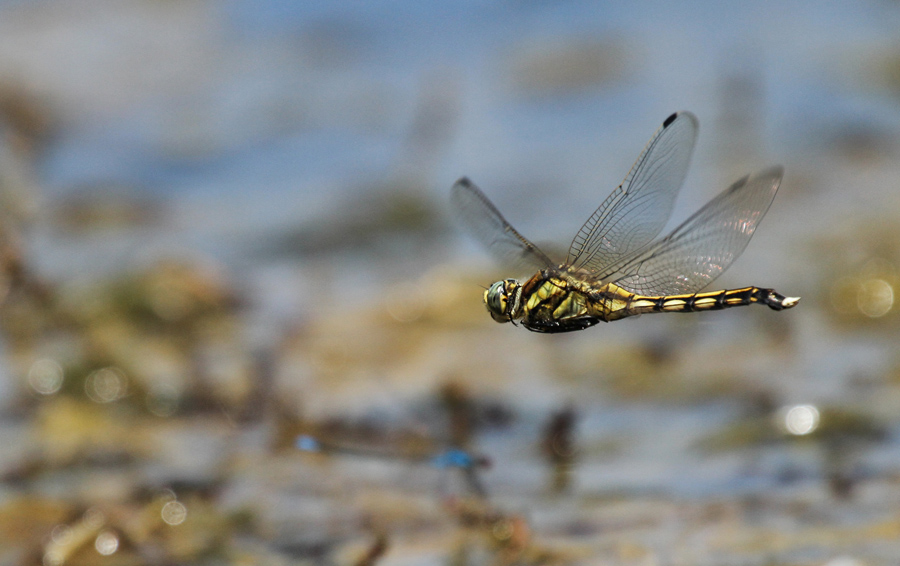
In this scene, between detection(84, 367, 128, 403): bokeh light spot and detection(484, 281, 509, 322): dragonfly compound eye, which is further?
detection(84, 367, 128, 403): bokeh light spot

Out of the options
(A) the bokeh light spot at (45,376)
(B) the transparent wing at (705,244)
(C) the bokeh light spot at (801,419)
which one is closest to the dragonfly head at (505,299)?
(B) the transparent wing at (705,244)

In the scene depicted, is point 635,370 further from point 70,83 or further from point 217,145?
point 70,83

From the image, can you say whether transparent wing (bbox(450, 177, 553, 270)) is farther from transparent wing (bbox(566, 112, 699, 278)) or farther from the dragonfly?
transparent wing (bbox(566, 112, 699, 278))

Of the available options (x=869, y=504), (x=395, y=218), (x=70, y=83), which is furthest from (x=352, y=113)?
(x=869, y=504)

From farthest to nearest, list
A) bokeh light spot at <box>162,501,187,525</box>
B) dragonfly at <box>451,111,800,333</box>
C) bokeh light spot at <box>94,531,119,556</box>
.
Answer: bokeh light spot at <box>162,501,187,525</box>, bokeh light spot at <box>94,531,119,556</box>, dragonfly at <box>451,111,800,333</box>

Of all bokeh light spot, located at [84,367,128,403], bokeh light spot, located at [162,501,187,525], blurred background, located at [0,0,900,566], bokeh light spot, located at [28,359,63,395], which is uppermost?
blurred background, located at [0,0,900,566]

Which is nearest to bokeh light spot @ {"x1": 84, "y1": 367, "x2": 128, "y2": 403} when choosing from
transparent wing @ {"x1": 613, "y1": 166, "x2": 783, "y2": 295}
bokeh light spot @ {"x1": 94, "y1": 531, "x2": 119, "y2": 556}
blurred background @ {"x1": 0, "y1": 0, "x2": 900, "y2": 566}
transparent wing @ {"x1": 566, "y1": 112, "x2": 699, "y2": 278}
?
blurred background @ {"x1": 0, "y1": 0, "x2": 900, "y2": 566}

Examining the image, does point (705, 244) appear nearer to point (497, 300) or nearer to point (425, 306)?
point (497, 300)
